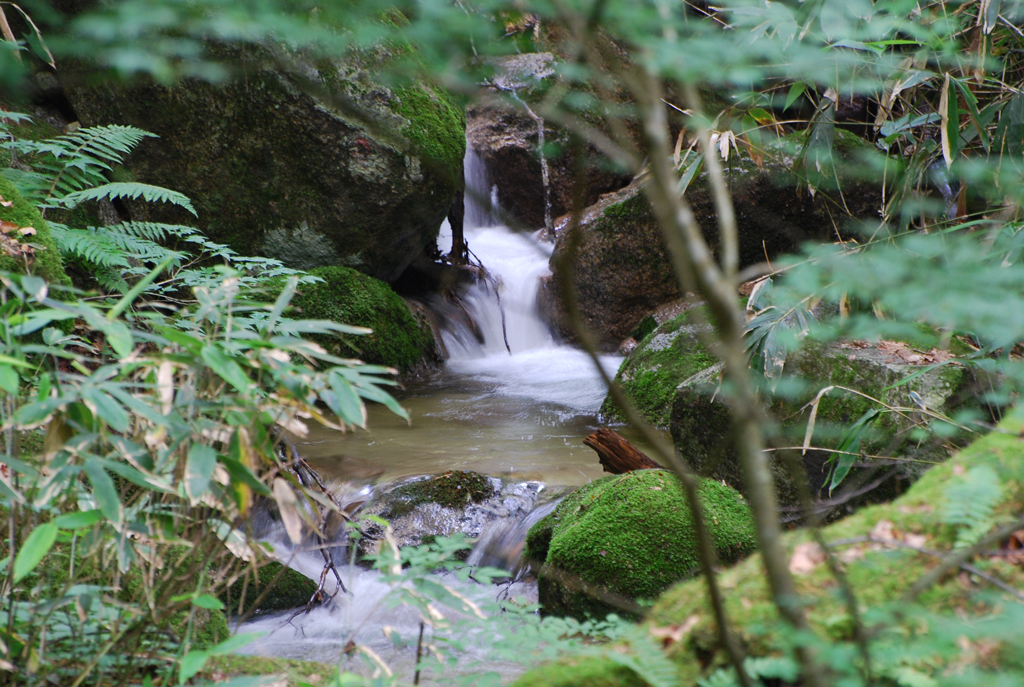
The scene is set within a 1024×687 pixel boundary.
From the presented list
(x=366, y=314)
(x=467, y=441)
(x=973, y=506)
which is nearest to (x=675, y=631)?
(x=973, y=506)

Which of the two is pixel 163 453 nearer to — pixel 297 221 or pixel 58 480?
pixel 58 480

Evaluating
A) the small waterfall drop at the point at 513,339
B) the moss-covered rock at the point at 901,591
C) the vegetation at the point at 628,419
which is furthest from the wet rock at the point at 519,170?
the moss-covered rock at the point at 901,591

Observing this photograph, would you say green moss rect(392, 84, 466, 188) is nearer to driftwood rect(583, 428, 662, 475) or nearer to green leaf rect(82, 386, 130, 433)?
driftwood rect(583, 428, 662, 475)

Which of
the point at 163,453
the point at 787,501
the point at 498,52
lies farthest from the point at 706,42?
the point at 787,501

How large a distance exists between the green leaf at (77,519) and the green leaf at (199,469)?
207 mm

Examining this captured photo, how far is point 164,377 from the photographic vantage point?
119 cm

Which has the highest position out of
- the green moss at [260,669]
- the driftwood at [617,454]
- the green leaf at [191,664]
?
the green leaf at [191,664]

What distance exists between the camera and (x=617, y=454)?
405 cm

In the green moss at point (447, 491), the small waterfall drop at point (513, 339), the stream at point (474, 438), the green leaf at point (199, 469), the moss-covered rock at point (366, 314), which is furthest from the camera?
the small waterfall drop at point (513, 339)

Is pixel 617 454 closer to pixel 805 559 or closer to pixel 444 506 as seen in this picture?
pixel 444 506

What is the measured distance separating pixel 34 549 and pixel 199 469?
1.04ft

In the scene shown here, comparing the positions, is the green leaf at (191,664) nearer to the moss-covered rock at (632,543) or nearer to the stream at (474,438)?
the stream at (474,438)

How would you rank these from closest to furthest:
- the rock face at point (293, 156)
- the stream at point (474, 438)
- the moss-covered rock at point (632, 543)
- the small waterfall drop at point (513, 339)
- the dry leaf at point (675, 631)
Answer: the dry leaf at point (675, 631)
the moss-covered rock at point (632, 543)
the stream at point (474, 438)
the rock face at point (293, 156)
the small waterfall drop at point (513, 339)

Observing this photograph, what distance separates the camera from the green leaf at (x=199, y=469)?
1.08m
